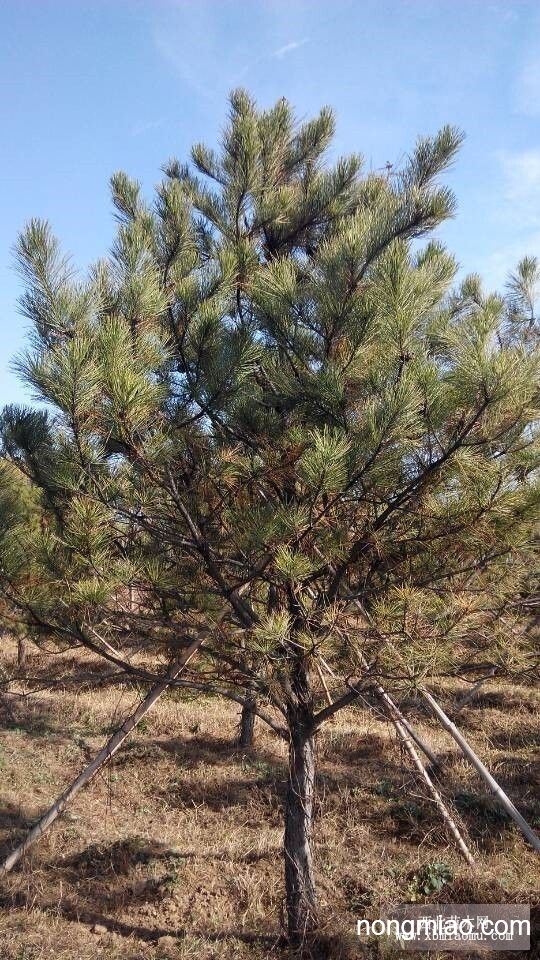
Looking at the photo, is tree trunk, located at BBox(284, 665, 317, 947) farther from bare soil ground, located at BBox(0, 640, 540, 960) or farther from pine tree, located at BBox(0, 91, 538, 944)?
bare soil ground, located at BBox(0, 640, 540, 960)

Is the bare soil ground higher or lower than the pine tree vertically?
lower

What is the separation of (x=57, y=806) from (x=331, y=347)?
4.01 metres

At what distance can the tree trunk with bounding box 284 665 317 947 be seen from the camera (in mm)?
3783

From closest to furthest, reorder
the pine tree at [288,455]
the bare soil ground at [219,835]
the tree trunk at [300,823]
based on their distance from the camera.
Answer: the pine tree at [288,455] < the tree trunk at [300,823] < the bare soil ground at [219,835]

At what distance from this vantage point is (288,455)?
133 inches

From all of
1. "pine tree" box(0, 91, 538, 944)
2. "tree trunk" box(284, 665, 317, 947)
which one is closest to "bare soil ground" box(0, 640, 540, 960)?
"tree trunk" box(284, 665, 317, 947)

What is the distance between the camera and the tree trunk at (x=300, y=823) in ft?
12.4

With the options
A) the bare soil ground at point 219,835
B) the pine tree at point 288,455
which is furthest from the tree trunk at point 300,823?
the bare soil ground at point 219,835

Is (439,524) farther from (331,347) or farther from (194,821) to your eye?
(194,821)

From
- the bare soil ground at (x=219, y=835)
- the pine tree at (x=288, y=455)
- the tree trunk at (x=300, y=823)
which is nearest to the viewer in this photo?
the pine tree at (x=288, y=455)

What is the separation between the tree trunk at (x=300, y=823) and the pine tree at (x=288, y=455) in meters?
0.01

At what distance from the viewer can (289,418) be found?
3551mm

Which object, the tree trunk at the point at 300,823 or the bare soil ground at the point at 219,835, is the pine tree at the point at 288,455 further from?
the bare soil ground at the point at 219,835

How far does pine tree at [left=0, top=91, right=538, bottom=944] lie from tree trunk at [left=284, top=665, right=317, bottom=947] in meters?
0.01
